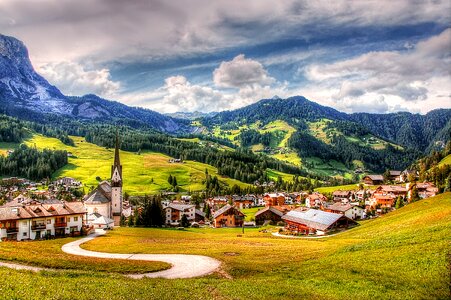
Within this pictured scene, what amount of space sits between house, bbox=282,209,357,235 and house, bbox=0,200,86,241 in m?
58.8

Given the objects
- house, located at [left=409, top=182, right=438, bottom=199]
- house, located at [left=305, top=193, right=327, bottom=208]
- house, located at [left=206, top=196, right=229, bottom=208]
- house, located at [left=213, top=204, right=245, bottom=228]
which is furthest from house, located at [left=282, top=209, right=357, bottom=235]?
house, located at [left=206, top=196, right=229, bottom=208]

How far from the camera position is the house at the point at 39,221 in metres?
69.8

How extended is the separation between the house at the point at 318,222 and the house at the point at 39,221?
5880cm

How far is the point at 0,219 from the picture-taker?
67938 millimetres

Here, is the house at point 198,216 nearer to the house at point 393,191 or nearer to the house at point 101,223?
the house at point 101,223

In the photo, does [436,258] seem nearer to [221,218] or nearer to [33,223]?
[33,223]

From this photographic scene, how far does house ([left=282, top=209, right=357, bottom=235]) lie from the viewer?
95.7m

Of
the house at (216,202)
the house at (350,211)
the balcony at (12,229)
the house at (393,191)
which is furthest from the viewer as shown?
the house at (216,202)

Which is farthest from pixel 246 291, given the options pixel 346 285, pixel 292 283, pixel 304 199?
pixel 304 199

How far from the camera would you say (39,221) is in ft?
242

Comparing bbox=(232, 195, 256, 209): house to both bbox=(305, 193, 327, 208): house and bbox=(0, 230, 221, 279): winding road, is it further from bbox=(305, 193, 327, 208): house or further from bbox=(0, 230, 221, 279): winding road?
bbox=(0, 230, 221, 279): winding road

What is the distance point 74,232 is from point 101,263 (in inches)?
1829

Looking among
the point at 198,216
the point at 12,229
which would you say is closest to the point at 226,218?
the point at 198,216

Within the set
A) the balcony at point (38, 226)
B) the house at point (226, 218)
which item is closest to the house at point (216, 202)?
the house at point (226, 218)
